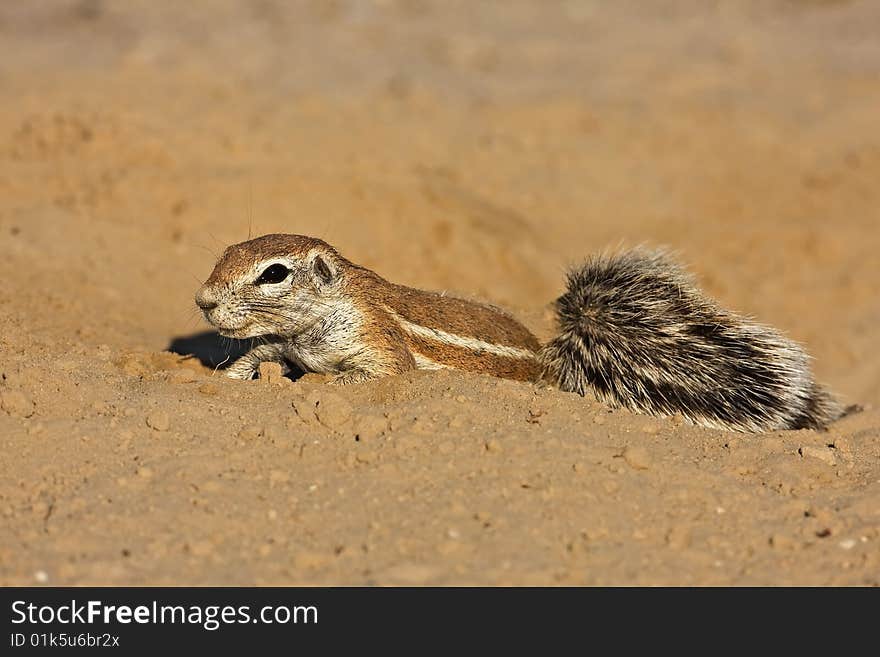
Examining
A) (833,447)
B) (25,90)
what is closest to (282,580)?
(833,447)

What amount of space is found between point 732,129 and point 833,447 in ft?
33.6

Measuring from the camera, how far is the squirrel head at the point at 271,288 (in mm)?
6344

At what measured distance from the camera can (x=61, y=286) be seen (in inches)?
342

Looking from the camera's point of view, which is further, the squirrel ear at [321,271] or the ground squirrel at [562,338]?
the squirrel ear at [321,271]

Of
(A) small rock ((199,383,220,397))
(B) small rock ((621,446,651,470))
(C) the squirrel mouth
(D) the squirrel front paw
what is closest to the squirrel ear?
(C) the squirrel mouth

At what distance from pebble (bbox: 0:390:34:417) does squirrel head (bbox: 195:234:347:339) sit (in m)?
1.17

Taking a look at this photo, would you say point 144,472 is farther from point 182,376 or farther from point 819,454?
point 819,454

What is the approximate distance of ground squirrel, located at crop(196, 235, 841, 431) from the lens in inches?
252

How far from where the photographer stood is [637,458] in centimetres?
539

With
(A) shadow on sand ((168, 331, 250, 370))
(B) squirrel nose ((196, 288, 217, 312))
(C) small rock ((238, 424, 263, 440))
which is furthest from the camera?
(A) shadow on sand ((168, 331, 250, 370))

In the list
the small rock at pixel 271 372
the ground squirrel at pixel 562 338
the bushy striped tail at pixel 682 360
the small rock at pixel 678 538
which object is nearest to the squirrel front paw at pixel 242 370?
the ground squirrel at pixel 562 338

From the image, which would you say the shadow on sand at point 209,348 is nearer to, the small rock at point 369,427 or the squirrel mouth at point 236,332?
the squirrel mouth at point 236,332

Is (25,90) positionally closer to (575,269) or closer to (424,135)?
(424,135)

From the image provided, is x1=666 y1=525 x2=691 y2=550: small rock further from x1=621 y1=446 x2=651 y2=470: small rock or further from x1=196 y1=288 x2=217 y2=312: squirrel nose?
x1=196 y1=288 x2=217 y2=312: squirrel nose
